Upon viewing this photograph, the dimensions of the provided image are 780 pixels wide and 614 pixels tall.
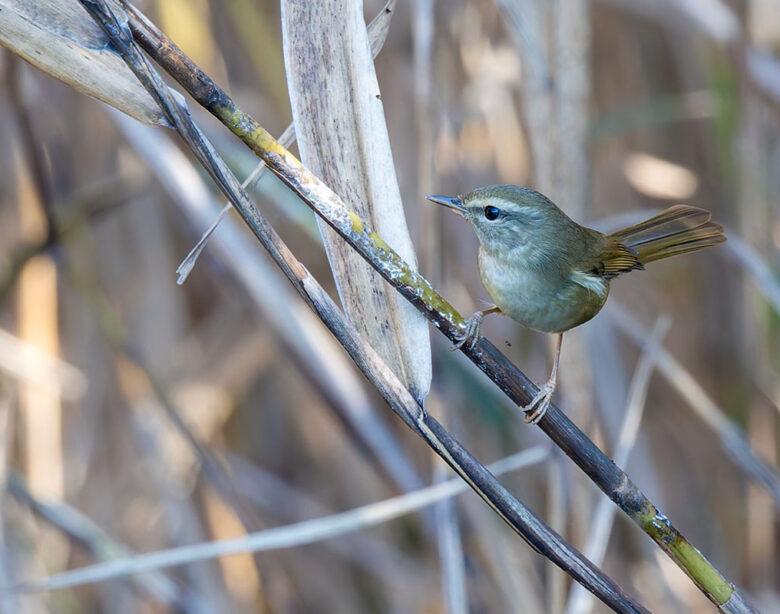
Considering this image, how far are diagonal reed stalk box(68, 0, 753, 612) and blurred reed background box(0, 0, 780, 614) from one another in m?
0.70

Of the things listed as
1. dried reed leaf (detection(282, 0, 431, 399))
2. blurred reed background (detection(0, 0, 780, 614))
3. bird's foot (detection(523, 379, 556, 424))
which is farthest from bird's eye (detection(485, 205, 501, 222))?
dried reed leaf (detection(282, 0, 431, 399))

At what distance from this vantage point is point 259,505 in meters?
2.60

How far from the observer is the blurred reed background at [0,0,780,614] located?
1862 millimetres

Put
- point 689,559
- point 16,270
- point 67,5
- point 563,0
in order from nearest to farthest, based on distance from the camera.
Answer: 1. point 67,5
2. point 689,559
3. point 563,0
4. point 16,270

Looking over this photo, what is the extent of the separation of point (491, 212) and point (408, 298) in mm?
650

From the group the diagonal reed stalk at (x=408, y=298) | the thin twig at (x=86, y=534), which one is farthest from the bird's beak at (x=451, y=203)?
the thin twig at (x=86, y=534)

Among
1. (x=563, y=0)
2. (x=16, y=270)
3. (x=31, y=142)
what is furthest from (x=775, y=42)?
(x=16, y=270)

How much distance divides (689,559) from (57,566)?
1940mm

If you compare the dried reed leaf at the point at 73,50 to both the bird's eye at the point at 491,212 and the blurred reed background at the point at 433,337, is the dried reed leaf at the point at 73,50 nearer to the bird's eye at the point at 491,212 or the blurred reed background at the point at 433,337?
the bird's eye at the point at 491,212

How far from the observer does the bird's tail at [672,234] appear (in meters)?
1.53

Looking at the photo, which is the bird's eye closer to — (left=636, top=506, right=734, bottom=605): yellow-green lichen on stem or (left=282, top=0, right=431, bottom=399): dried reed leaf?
(left=282, top=0, right=431, bottom=399): dried reed leaf

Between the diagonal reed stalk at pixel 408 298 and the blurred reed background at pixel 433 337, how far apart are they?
70cm

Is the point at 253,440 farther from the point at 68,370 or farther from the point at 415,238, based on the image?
the point at 415,238

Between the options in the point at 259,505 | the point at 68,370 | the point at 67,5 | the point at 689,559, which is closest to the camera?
the point at 67,5
